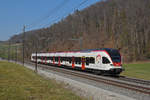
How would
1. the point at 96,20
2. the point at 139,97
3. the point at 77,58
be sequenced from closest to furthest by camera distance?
the point at 139,97 → the point at 77,58 → the point at 96,20

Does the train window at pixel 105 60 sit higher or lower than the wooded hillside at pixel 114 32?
lower

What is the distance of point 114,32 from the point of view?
83438mm

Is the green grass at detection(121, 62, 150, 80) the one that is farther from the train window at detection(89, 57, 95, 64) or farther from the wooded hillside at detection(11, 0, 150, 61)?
the wooded hillside at detection(11, 0, 150, 61)

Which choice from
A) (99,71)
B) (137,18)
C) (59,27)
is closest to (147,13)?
(137,18)

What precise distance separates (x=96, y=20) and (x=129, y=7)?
A: 843 inches

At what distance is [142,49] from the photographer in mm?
74125

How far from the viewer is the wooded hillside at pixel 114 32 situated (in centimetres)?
7359

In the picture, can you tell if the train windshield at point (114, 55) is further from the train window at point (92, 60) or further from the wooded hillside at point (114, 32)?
the wooded hillside at point (114, 32)

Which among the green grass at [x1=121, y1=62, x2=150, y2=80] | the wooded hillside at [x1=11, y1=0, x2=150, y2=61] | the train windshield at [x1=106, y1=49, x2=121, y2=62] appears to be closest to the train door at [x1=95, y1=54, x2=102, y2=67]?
the train windshield at [x1=106, y1=49, x2=121, y2=62]

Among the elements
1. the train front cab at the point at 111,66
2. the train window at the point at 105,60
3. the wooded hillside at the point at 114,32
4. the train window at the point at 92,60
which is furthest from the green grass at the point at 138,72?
the wooded hillside at the point at 114,32

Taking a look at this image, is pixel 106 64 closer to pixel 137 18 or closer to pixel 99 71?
pixel 99 71

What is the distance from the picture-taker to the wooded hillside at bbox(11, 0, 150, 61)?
73594mm

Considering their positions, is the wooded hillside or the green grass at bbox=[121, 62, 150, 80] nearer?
the green grass at bbox=[121, 62, 150, 80]

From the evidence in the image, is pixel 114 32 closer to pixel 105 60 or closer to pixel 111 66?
pixel 105 60
